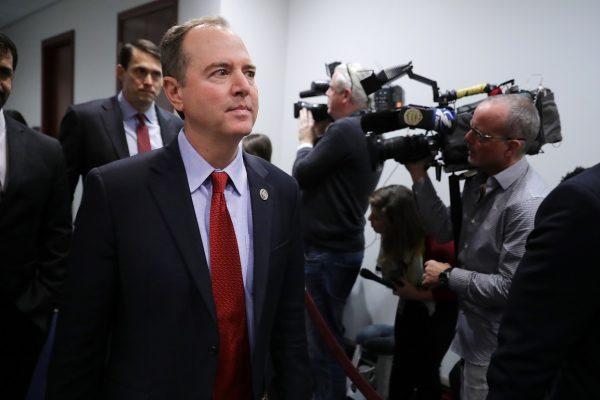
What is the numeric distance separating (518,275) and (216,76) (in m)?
0.75

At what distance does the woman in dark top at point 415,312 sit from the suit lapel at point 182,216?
1271 mm

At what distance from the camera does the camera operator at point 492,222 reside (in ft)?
4.58

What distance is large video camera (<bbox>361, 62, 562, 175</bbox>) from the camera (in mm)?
1575

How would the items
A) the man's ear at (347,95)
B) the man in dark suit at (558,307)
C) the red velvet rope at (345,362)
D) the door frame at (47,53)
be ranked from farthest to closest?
the door frame at (47,53)
the man's ear at (347,95)
the red velvet rope at (345,362)
the man in dark suit at (558,307)

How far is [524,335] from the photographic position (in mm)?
864

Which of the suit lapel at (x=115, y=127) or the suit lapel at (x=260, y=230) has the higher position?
the suit lapel at (x=115, y=127)

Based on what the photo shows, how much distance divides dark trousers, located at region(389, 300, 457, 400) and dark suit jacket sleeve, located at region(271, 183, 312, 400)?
0.98 meters

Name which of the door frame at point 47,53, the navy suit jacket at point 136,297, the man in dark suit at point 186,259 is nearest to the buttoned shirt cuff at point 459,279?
the man in dark suit at point 186,259

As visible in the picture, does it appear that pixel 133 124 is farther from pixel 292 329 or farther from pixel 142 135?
pixel 292 329

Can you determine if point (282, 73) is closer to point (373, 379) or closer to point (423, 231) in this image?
point (423, 231)

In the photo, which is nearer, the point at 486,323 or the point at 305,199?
the point at 486,323

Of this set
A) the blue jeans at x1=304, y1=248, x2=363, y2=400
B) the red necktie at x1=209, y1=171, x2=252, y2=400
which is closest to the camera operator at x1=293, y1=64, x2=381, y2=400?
the blue jeans at x1=304, y1=248, x2=363, y2=400

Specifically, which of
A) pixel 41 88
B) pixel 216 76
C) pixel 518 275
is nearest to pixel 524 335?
pixel 518 275

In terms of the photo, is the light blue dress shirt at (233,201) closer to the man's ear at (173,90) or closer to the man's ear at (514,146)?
the man's ear at (173,90)
